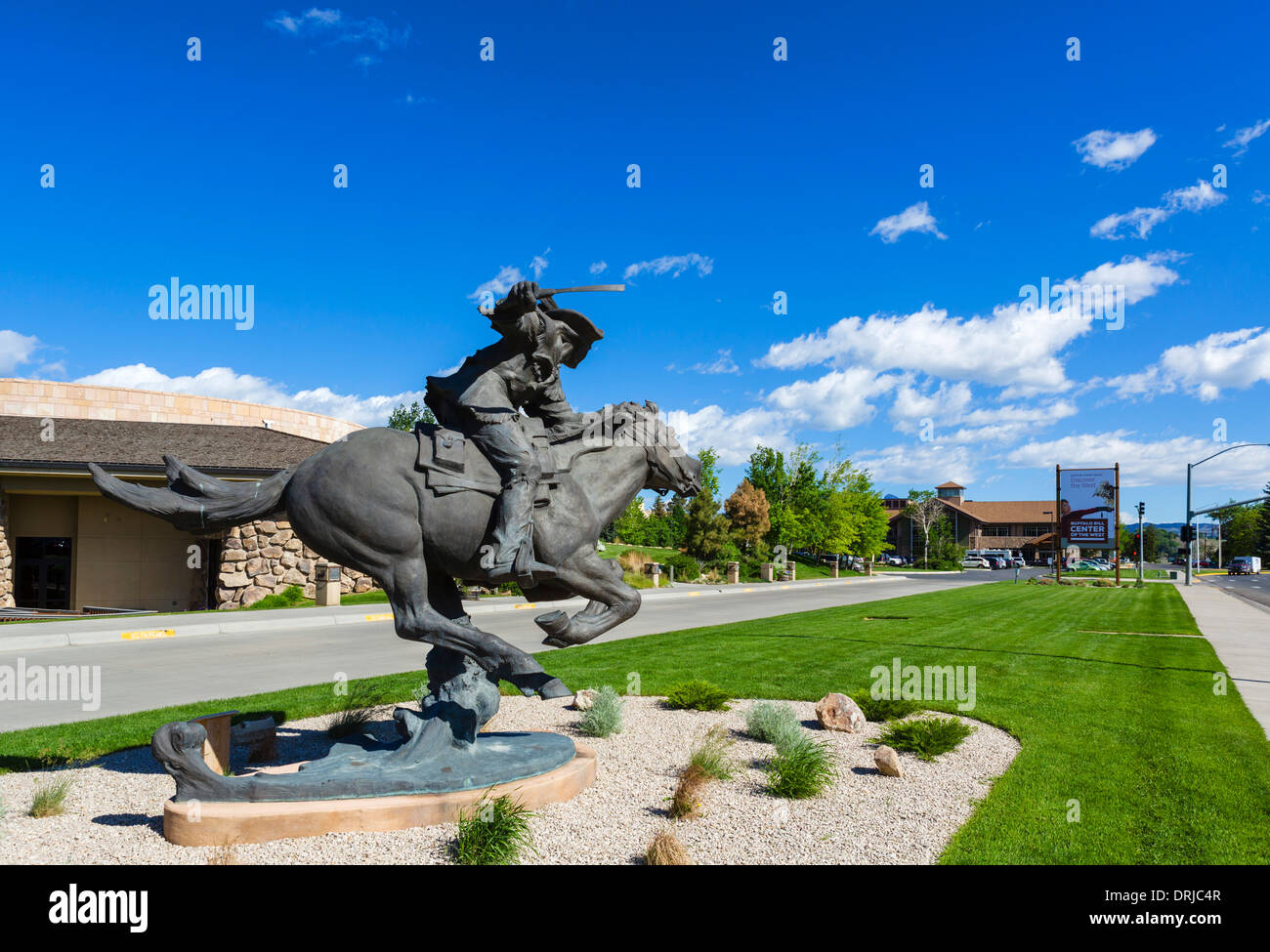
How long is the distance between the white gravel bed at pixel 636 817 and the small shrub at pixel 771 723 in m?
0.17

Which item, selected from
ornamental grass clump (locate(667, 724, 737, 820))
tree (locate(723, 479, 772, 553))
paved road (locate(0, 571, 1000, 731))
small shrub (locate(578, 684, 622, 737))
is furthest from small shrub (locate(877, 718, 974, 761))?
tree (locate(723, 479, 772, 553))

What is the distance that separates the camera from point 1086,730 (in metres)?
8.00

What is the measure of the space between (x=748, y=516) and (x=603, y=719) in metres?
40.6

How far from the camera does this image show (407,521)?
5.20 meters

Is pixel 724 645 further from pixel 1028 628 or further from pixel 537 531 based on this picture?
pixel 537 531

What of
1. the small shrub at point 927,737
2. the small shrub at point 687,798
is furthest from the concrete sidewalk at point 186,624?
the small shrub at point 687,798

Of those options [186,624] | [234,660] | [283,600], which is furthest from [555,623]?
[283,600]

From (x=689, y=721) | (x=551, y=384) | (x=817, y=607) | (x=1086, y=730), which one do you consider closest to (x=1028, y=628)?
(x=817, y=607)

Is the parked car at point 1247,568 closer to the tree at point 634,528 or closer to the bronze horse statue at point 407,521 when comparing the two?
the tree at point 634,528

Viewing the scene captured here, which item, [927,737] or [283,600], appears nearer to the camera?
[927,737]

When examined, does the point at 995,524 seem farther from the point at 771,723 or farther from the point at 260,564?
the point at 771,723

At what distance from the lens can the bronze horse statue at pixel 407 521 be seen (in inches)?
202

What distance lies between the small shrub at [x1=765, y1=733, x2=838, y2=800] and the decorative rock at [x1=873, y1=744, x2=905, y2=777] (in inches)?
14.9
